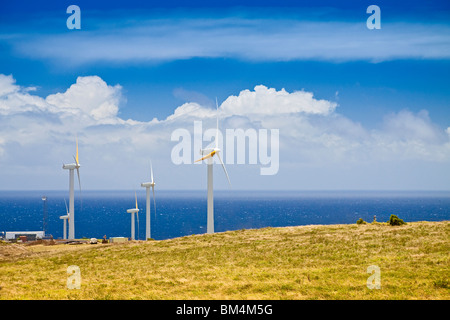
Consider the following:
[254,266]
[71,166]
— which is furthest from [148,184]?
[254,266]

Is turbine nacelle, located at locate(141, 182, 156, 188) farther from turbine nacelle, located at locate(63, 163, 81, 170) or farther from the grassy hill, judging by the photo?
the grassy hill

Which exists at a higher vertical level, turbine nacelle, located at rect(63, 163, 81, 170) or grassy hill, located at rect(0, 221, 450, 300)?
turbine nacelle, located at rect(63, 163, 81, 170)

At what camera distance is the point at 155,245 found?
193 feet

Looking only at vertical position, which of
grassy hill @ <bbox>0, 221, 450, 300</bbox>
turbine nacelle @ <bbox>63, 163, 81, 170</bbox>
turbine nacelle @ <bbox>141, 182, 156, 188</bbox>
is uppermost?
turbine nacelle @ <bbox>63, 163, 81, 170</bbox>

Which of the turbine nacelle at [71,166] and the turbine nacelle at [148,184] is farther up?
the turbine nacelle at [71,166]

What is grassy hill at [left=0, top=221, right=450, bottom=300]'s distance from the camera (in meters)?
32.2

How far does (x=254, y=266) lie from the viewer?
4166 centimetres

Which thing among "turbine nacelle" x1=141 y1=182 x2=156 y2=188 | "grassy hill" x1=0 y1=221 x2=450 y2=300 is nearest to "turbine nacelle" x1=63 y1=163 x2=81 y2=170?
"turbine nacelle" x1=141 y1=182 x2=156 y2=188

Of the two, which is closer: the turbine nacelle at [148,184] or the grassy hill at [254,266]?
the grassy hill at [254,266]

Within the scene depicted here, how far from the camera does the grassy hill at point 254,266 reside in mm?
32219

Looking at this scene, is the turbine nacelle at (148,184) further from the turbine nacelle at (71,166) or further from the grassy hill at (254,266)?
the grassy hill at (254,266)

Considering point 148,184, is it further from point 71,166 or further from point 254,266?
point 254,266

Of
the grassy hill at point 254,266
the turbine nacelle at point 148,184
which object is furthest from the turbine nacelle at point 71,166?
the grassy hill at point 254,266
